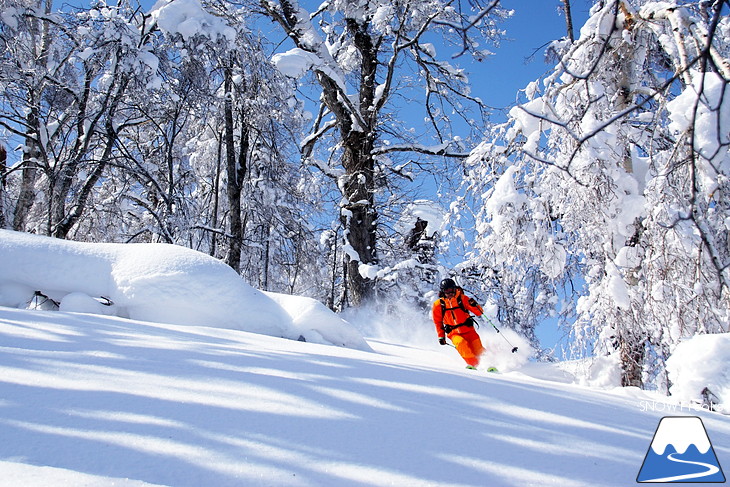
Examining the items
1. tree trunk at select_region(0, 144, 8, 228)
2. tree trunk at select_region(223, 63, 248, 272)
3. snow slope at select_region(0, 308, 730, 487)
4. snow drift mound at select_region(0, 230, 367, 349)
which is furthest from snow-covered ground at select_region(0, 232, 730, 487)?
tree trunk at select_region(223, 63, 248, 272)

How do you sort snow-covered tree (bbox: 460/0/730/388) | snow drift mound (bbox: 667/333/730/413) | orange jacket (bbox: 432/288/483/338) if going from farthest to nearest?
orange jacket (bbox: 432/288/483/338)
snow-covered tree (bbox: 460/0/730/388)
snow drift mound (bbox: 667/333/730/413)

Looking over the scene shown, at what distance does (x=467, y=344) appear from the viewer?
6379mm

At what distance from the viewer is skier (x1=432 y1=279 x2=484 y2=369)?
6.36 metres

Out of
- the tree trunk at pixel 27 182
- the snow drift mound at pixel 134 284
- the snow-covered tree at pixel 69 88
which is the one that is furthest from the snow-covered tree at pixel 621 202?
the tree trunk at pixel 27 182

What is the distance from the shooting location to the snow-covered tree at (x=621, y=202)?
13.5ft

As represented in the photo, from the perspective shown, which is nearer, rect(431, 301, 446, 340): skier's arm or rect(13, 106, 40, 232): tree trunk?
rect(431, 301, 446, 340): skier's arm

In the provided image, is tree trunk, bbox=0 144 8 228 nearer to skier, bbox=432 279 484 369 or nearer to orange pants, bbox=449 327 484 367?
skier, bbox=432 279 484 369

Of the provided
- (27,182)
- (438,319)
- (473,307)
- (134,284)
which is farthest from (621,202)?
(27,182)

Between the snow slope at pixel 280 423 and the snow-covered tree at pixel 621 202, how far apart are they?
1796 mm

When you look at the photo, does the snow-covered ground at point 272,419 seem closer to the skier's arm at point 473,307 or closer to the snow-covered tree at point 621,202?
the snow-covered tree at point 621,202

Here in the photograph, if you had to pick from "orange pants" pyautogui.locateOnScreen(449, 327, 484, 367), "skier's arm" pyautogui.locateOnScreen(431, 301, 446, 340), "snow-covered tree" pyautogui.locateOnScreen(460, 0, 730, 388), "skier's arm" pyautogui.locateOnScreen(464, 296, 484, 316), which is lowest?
"orange pants" pyautogui.locateOnScreen(449, 327, 484, 367)

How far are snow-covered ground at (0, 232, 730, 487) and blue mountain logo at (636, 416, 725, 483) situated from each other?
46 mm

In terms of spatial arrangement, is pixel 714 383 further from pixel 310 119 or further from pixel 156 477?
pixel 310 119

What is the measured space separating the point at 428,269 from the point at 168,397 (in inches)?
356
